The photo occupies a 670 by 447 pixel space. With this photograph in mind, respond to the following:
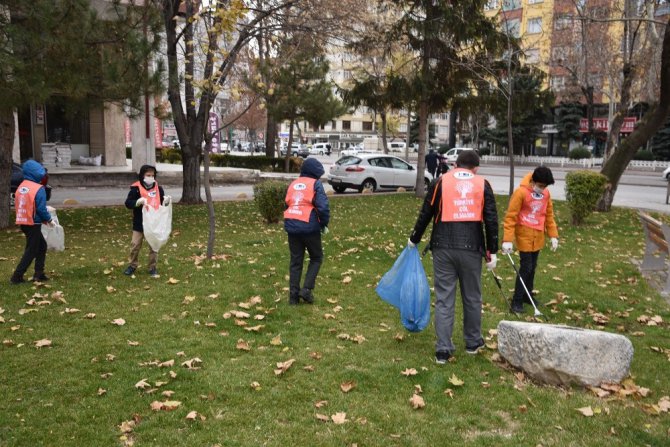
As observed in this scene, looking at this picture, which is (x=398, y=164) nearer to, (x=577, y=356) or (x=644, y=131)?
(x=644, y=131)

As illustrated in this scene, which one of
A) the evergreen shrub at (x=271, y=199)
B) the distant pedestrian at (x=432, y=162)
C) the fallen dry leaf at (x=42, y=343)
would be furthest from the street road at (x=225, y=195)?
the fallen dry leaf at (x=42, y=343)

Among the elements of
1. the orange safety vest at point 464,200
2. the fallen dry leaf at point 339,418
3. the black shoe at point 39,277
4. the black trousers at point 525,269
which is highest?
the orange safety vest at point 464,200

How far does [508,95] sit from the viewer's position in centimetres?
1830

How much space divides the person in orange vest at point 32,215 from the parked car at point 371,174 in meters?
14.5

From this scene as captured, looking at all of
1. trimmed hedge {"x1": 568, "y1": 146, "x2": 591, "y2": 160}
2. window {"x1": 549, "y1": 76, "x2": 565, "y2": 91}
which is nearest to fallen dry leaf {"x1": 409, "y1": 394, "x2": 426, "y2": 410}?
window {"x1": 549, "y1": 76, "x2": 565, "y2": 91}

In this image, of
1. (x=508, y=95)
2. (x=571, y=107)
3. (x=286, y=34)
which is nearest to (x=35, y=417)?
(x=286, y=34)

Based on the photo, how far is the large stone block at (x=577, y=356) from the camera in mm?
4465

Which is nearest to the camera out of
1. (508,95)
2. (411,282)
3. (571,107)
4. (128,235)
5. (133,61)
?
(411,282)

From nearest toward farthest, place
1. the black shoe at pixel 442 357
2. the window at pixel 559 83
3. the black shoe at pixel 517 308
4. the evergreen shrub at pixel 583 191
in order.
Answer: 1. the black shoe at pixel 442 357
2. the black shoe at pixel 517 308
3. the evergreen shrub at pixel 583 191
4. the window at pixel 559 83

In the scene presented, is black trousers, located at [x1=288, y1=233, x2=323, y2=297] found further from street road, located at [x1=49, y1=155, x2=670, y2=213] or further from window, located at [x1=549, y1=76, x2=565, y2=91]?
window, located at [x1=549, y1=76, x2=565, y2=91]

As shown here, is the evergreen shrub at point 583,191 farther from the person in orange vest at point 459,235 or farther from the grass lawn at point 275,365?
the person in orange vest at point 459,235

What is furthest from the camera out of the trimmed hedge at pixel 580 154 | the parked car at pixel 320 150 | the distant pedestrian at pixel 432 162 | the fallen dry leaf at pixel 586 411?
the parked car at pixel 320 150

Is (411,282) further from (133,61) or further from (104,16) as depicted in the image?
(104,16)

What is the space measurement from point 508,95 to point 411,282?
1441cm
